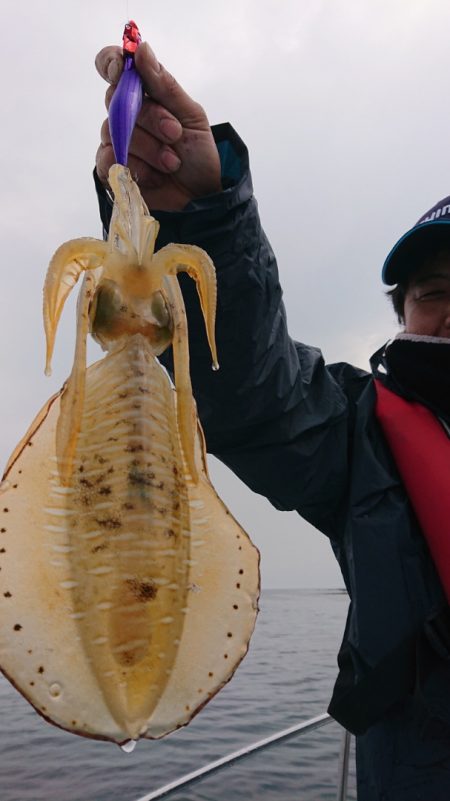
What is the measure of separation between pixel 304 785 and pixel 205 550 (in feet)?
22.8

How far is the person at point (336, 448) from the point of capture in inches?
84.8

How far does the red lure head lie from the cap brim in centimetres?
234

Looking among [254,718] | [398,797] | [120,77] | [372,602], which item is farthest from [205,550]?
[254,718]

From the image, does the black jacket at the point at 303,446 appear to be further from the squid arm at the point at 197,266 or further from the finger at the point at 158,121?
the squid arm at the point at 197,266

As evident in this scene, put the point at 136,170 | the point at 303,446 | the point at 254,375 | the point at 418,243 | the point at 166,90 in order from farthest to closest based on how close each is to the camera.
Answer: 1. the point at 418,243
2. the point at 303,446
3. the point at 254,375
4. the point at 136,170
5. the point at 166,90

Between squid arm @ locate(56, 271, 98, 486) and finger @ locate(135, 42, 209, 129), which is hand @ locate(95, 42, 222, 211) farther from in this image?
squid arm @ locate(56, 271, 98, 486)

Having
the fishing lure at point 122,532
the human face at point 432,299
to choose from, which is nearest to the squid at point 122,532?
the fishing lure at point 122,532

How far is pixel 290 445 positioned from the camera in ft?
9.17

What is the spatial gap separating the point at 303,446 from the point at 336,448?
0.25m

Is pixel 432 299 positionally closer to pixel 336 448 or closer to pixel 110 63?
pixel 336 448

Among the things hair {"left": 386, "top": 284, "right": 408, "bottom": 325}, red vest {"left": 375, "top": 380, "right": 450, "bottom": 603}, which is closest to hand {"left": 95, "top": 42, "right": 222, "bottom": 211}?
red vest {"left": 375, "top": 380, "right": 450, "bottom": 603}

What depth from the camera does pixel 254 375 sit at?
8.23ft

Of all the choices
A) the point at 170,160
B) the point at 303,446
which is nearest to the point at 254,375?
the point at 303,446

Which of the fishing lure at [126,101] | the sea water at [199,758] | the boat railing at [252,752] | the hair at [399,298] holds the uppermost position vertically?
the hair at [399,298]
